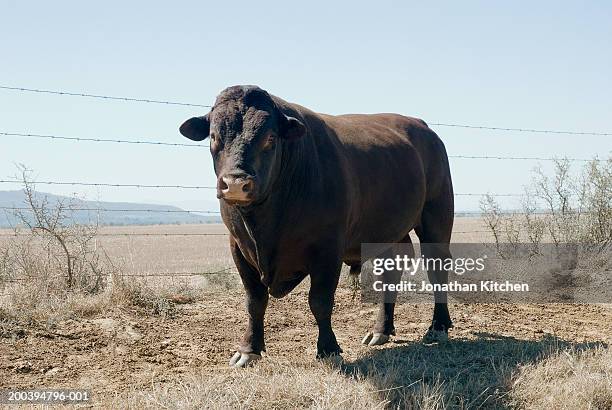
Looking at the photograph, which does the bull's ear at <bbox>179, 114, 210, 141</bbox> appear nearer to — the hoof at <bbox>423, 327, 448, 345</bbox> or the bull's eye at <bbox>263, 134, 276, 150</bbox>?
the bull's eye at <bbox>263, 134, 276, 150</bbox>

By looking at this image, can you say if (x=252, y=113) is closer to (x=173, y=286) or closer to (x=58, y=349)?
(x=58, y=349)

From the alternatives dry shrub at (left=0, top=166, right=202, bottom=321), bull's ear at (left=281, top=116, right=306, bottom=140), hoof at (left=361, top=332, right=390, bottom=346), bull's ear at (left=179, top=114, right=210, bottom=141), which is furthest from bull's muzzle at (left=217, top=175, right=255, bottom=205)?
dry shrub at (left=0, top=166, right=202, bottom=321)

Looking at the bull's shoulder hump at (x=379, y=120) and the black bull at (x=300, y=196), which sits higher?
the bull's shoulder hump at (x=379, y=120)

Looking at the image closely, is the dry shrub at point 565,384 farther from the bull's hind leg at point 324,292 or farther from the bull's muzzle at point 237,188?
the bull's muzzle at point 237,188

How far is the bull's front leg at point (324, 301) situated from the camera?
213 inches

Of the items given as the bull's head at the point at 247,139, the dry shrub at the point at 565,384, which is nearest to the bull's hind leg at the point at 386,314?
the dry shrub at the point at 565,384

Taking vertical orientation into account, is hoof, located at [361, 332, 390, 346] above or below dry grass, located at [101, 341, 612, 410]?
below

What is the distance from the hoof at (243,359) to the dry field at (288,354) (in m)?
0.11

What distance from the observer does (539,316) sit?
26.0 feet

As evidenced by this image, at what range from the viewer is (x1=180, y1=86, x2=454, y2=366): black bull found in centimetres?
488

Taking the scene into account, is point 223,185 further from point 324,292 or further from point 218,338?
point 218,338

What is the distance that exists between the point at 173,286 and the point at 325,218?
13.2 feet

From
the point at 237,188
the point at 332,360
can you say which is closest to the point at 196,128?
the point at 237,188

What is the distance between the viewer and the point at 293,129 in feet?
16.8
